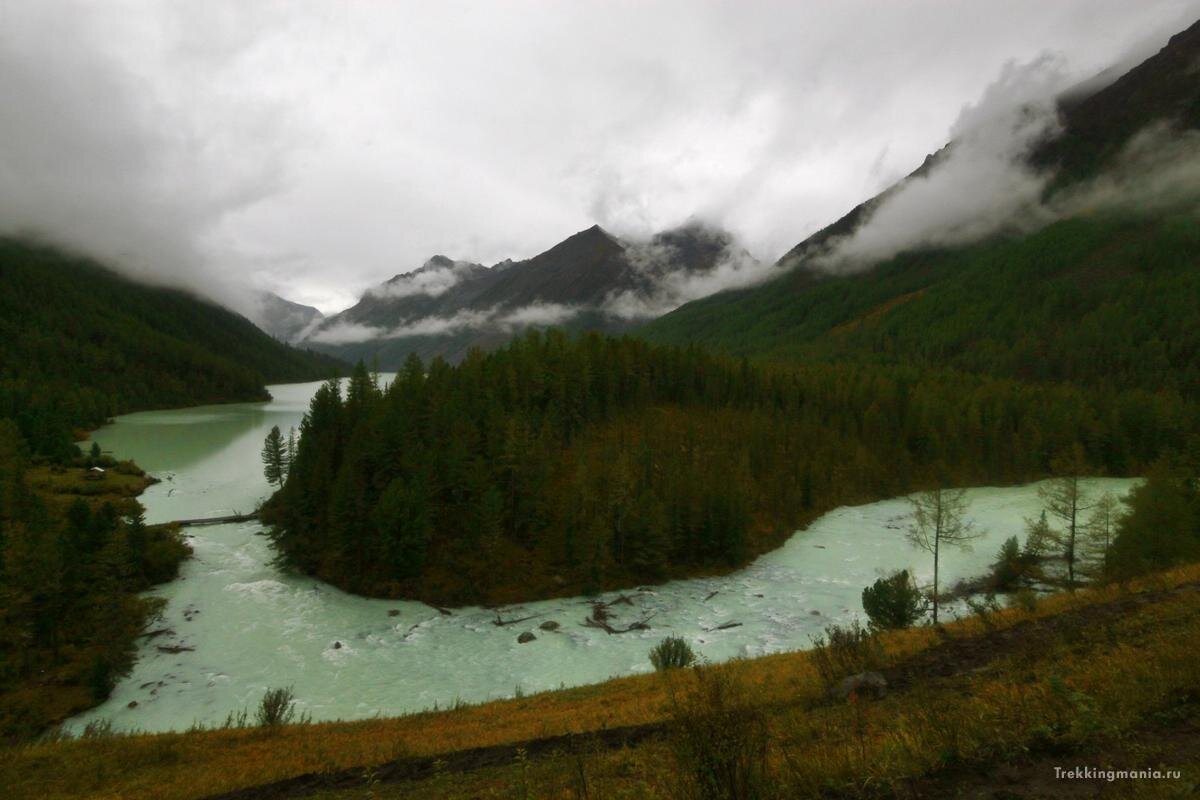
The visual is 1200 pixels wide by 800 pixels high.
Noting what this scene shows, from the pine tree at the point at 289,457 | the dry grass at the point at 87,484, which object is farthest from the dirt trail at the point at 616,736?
the dry grass at the point at 87,484

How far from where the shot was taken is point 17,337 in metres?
185

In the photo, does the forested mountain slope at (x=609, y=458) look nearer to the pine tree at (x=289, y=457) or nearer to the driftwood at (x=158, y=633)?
the pine tree at (x=289, y=457)

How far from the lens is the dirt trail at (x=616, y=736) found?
13.4 meters

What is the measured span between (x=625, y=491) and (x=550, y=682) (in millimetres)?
22218

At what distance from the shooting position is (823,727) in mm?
11555

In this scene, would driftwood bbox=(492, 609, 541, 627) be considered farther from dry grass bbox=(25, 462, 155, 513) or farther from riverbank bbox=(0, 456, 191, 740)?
dry grass bbox=(25, 462, 155, 513)

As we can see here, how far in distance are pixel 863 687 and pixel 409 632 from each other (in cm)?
3254

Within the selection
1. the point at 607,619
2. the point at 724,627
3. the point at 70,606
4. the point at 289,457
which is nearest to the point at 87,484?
the point at 289,457

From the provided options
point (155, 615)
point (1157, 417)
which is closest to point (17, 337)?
point (155, 615)

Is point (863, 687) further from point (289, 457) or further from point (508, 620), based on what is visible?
point (289, 457)

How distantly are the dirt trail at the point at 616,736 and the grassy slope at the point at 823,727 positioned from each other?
0.36 ft

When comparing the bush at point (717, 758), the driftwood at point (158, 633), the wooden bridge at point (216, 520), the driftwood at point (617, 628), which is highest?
the bush at point (717, 758)

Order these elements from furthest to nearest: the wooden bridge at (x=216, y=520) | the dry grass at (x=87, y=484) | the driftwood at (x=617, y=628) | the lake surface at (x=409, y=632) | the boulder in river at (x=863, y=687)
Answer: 1. the dry grass at (x=87, y=484)
2. the wooden bridge at (x=216, y=520)
3. the driftwood at (x=617, y=628)
4. the lake surface at (x=409, y=632)
5. the boulder in river at (x=863, y=687)

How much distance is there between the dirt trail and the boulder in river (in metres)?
0.31
